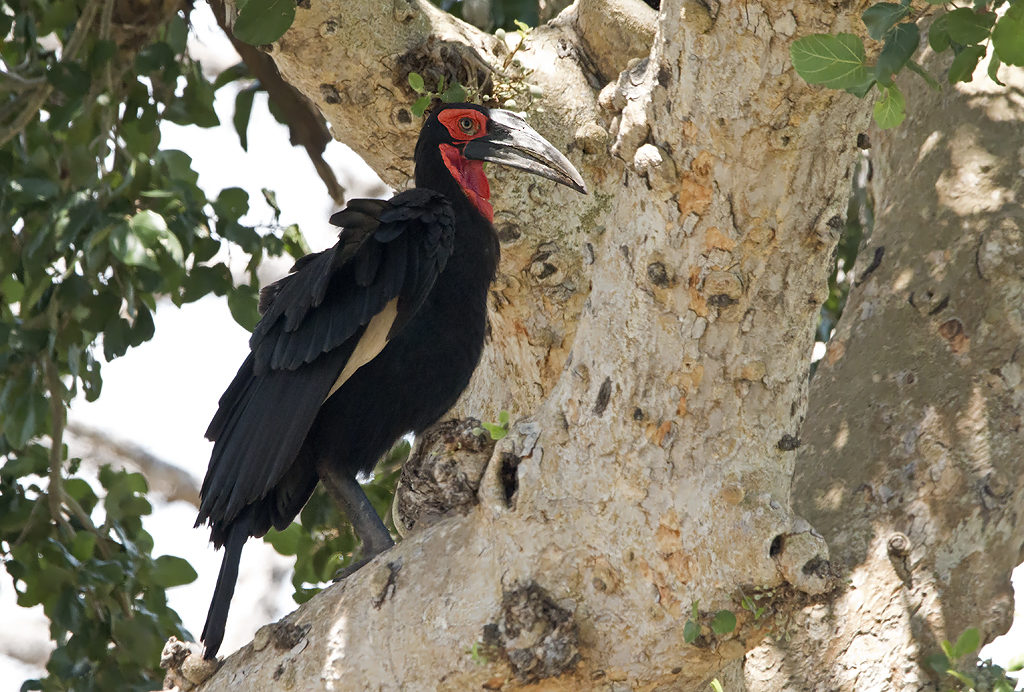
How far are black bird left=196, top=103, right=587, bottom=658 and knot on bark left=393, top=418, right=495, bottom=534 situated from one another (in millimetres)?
500

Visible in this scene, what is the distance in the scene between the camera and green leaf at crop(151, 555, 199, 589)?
11.4 feet

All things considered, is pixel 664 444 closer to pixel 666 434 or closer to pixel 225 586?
pixel 666 434

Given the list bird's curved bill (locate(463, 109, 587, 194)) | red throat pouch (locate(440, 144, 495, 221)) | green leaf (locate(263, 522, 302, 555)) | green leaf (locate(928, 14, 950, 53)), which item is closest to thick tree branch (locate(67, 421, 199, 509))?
green leaf (locate(263, 522, 302, 555))

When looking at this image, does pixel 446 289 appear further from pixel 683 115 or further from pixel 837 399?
pixel 683 115

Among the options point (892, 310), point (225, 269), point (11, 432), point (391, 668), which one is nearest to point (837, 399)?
point (892, 310)

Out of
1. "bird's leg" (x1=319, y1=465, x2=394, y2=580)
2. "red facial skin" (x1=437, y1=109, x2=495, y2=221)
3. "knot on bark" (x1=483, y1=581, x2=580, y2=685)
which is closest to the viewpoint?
"knot on bark" (x1=483, y1=581, x2=580, y2=685)

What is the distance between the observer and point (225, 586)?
274 cm

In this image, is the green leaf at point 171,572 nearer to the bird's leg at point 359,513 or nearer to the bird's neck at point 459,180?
the bird's leg at point 359,513

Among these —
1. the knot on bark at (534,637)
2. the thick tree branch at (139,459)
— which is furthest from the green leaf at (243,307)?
the thick tree branch at (139,459)

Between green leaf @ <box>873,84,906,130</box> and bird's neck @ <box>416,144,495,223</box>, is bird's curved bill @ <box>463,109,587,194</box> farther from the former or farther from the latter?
green leaf @ <box>873,84,906,130</box>

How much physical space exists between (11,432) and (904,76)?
2.83 metres

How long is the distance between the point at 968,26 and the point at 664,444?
0.86 meters

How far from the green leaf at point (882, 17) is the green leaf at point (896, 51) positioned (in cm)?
2

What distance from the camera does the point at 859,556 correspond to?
2502 mm
